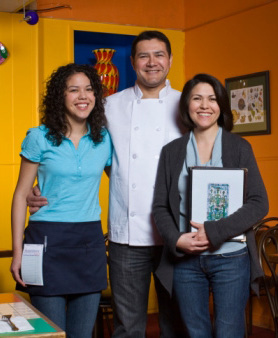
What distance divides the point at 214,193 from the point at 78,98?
66cm

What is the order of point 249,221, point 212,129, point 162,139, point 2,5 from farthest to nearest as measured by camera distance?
point 2,5 → point 162,139 → point 212,129 → point 249,221

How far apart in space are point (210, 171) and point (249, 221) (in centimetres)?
24

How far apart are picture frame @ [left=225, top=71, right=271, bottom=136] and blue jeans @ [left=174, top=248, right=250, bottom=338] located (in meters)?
2.61

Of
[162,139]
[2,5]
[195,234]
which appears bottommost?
[195,234]

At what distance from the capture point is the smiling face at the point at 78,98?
250 cm

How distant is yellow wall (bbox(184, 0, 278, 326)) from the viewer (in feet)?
15.7

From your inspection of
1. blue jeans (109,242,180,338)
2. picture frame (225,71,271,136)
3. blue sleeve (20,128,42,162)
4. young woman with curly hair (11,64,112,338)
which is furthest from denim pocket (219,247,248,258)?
picture frame (225,71,271,136)

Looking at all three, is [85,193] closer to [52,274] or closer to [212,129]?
[52,274]

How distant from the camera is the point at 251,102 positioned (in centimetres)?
498

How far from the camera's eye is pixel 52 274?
7.91 ft

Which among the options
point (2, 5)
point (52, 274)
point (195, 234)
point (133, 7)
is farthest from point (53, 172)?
point (133, 7)

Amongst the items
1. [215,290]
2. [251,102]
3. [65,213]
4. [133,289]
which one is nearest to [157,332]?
[251,102]

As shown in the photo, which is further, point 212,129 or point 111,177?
point 111,177

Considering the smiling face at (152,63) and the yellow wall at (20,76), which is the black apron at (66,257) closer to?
the smiling face at (152,63)
